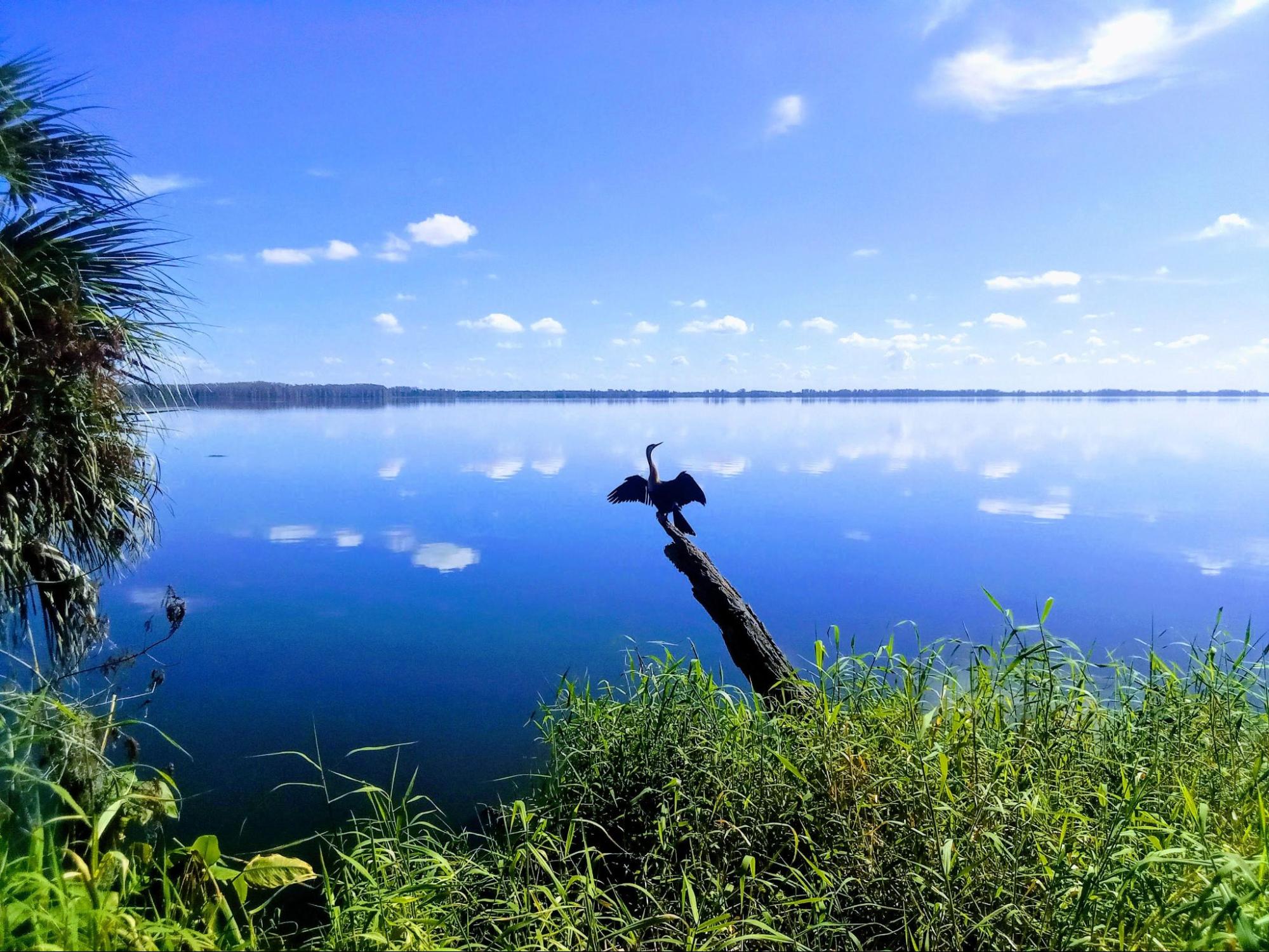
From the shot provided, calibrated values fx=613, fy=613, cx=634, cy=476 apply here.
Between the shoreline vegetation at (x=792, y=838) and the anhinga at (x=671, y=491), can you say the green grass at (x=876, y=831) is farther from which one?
the anhinga at (x=671, y=491)

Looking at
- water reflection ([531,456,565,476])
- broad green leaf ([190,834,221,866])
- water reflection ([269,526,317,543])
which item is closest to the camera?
broad green leaf ([190,834,221,866])

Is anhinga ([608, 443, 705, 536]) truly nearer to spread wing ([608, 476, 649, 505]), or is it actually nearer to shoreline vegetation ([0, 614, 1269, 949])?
spread wing ([608, 476, 649, 505])

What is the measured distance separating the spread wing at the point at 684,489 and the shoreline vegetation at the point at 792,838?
2446 millimetres

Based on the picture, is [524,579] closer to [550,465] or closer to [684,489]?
[684,489]

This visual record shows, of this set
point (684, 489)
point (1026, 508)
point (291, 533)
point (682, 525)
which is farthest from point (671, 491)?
point (1026, 508)

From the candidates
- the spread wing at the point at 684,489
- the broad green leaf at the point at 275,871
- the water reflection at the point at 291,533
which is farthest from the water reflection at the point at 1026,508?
the broad green leaf at the point at 275,871

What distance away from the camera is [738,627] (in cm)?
446

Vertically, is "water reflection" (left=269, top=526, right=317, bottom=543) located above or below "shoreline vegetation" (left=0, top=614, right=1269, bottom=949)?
below

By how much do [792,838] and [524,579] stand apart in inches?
368

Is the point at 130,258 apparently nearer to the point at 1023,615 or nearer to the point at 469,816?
the point at 469,816

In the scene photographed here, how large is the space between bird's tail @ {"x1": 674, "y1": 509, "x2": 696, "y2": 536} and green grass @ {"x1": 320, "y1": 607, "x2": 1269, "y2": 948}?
5.82 ft

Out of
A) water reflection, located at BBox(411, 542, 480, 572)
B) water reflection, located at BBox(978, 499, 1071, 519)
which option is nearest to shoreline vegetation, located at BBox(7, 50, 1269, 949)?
water reflection, located at BBox(411, 542, 480, 572)

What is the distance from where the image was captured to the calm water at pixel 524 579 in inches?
244

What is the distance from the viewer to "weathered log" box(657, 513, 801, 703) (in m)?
4.42
